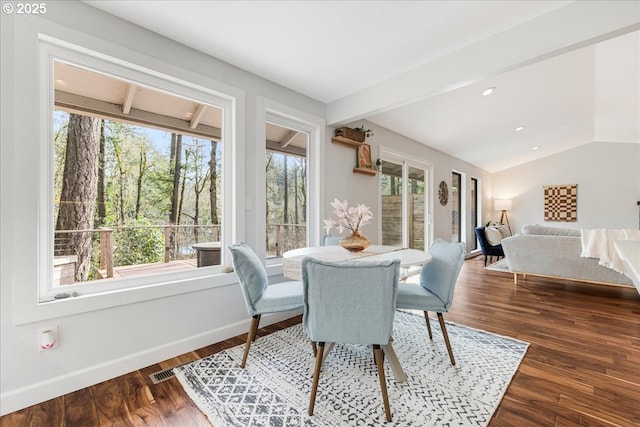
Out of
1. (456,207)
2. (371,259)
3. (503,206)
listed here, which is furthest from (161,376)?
(503,206)

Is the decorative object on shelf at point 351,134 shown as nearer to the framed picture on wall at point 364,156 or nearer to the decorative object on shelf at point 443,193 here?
the framed picture on wall at point 364,156

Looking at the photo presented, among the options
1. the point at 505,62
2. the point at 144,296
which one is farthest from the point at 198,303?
the point at 505,62

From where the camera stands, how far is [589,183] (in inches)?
267

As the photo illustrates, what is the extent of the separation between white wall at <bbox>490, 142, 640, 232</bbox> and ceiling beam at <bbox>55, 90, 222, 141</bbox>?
846cm

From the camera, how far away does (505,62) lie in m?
2.01

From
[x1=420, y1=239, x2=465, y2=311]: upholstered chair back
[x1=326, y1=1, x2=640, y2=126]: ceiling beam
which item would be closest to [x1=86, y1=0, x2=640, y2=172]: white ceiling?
[x1=326, y1=1, x2=640, y2=126]: ceiling beam

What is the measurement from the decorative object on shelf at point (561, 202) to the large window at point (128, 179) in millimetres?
8434

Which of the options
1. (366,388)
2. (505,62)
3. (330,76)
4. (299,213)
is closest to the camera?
(366,388)

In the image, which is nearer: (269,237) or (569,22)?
(569,22)

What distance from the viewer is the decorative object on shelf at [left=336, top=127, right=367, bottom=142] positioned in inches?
128

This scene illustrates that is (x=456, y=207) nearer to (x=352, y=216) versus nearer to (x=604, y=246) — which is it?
(x=604, y=246)

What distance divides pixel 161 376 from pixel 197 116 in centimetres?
195

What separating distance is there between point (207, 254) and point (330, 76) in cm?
198

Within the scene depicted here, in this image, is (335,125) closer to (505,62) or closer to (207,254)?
(505,62)
